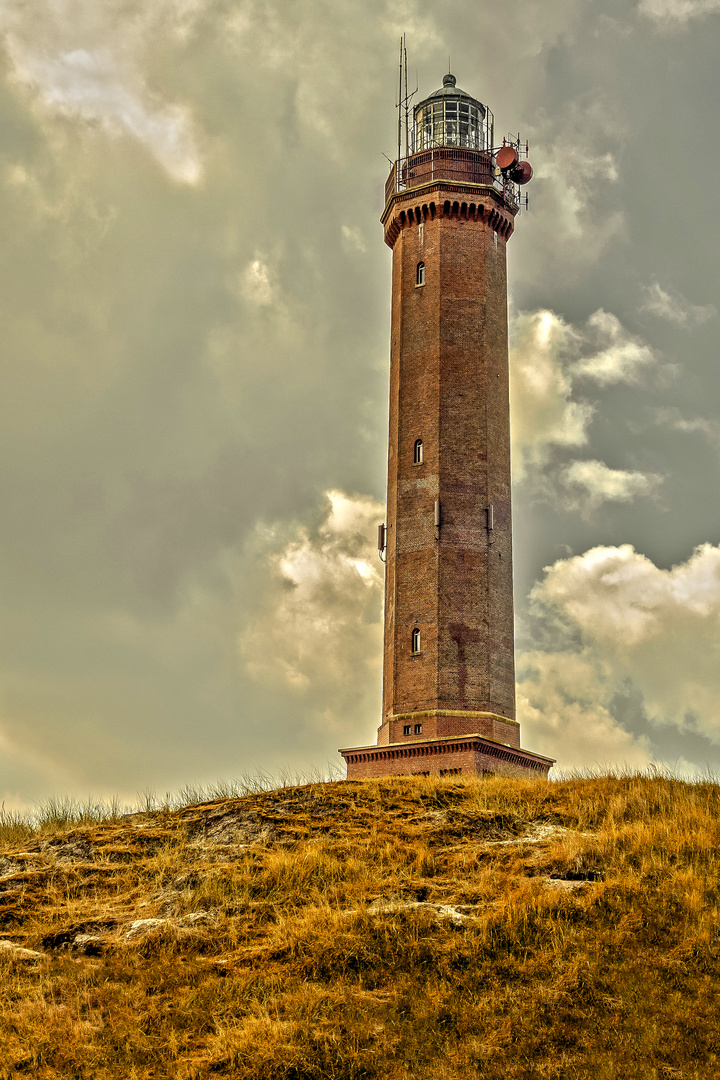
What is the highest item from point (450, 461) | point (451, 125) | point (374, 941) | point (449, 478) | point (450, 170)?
point (451, 125)

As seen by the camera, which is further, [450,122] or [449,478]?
[450,122]

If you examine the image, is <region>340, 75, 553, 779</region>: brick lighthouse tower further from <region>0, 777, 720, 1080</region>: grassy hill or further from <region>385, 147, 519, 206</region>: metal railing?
<region>0, 777, 720, 1080</region>: grassy hill

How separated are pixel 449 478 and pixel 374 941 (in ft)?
71.6

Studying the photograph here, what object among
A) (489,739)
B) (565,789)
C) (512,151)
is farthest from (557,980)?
(512,151)

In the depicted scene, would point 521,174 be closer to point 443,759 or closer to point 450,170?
point 450,170

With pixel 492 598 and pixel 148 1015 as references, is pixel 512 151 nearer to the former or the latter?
pixel 492 598

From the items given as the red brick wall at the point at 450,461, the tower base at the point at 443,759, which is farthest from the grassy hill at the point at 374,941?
the red brick wall at the point at 450,461

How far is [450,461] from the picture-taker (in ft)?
111

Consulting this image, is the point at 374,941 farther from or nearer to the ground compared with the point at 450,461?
nearer to the ground

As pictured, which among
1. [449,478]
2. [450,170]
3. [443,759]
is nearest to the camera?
[443,759]

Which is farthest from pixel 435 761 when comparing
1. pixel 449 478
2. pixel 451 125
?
pixel 451 125

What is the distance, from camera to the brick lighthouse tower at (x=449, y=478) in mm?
31359

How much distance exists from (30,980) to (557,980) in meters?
6.28

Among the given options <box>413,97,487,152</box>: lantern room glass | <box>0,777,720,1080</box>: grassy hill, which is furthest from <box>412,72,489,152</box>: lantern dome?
<box>0,777,720,1080</box>: grassy hill
